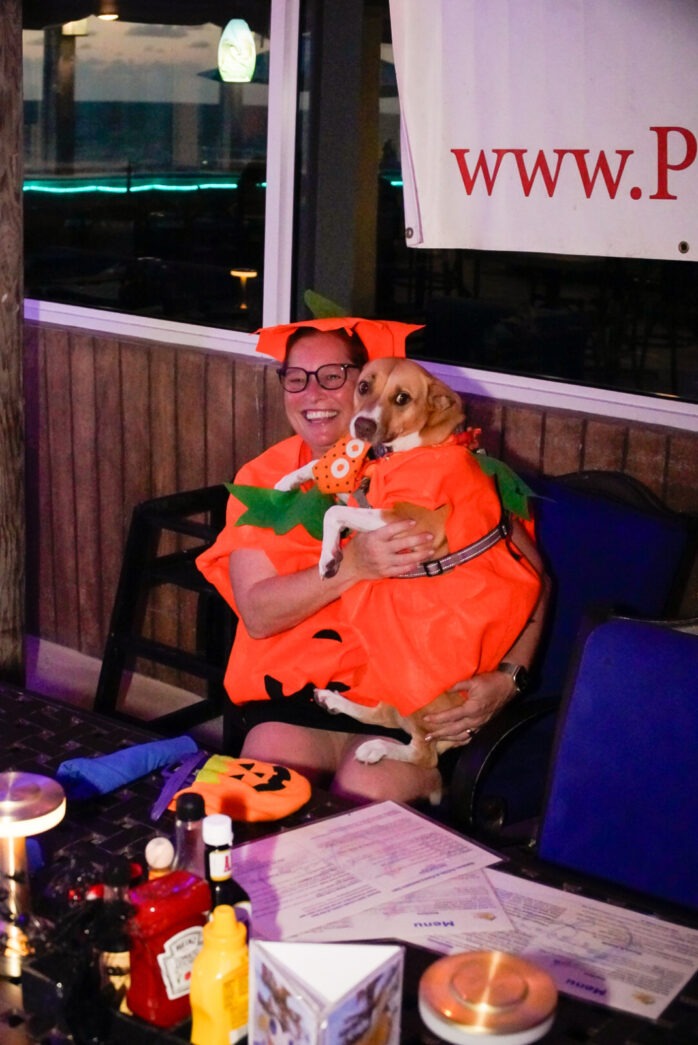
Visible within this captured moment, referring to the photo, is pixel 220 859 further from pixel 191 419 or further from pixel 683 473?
pixel 191 419

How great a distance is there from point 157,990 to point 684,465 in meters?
2.04

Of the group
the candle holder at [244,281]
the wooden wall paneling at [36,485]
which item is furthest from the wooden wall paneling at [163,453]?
the wooden wall paneling at [36,485]

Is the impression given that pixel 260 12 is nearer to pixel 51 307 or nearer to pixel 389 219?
pixel 389 219

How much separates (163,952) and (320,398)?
1.45 m

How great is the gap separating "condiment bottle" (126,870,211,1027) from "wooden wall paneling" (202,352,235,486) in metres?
2.70

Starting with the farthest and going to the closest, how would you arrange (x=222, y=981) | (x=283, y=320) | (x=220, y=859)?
(x=283, y=320) → (x=220, y=859) → (x=222, y=981)

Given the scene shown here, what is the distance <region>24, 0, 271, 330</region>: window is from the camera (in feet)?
13.0

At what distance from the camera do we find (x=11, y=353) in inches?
120

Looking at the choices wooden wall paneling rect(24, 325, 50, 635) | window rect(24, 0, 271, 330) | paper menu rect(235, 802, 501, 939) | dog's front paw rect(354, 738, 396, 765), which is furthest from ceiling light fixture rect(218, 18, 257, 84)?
paper menu rect(235, 802, 501, 939)

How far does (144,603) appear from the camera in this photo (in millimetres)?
4242

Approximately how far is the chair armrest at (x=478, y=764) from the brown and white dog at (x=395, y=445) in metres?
0.10

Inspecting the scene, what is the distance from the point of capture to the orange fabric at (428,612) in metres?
2.25

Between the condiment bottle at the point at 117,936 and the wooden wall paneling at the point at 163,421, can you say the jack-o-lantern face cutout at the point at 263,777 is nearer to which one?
the condiment bottle at the point at 117,936

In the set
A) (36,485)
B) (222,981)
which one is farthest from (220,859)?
(36,485)
